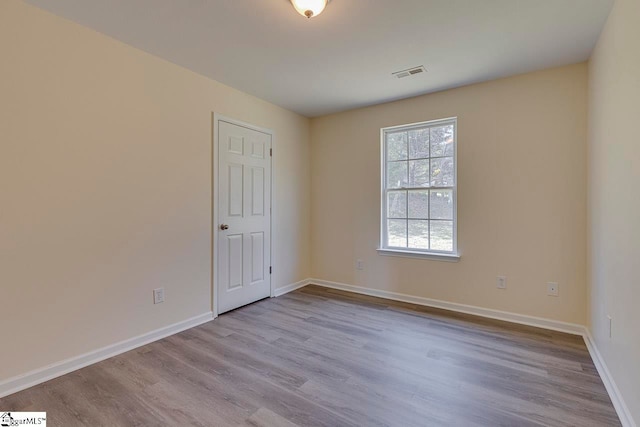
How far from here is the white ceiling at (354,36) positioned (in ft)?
6.28

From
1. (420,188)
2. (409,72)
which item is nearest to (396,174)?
(420,188)

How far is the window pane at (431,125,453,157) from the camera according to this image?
3.29 meters

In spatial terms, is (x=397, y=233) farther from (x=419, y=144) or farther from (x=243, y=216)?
(x=243, y=216)

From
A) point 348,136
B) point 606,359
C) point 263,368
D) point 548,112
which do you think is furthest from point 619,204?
point 348,136

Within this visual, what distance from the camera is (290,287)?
405 centimetres

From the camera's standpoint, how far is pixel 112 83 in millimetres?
2291

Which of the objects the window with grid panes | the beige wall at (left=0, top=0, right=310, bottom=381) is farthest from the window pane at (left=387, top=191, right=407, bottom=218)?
the beige wall at (left=0, top=0, right=310, bottom=381)

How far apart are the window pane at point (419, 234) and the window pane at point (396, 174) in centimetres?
49

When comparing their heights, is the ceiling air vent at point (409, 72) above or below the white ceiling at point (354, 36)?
above

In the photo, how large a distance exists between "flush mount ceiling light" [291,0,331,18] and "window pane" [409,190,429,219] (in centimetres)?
226

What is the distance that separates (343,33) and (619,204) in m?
2.09

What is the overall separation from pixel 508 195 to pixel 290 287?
2.79 meters

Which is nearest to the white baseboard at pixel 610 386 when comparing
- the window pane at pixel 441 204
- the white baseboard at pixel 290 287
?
the window pane at pixel 441 204

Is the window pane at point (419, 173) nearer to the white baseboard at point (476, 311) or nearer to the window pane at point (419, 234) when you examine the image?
the window pane at point (419, 234)
